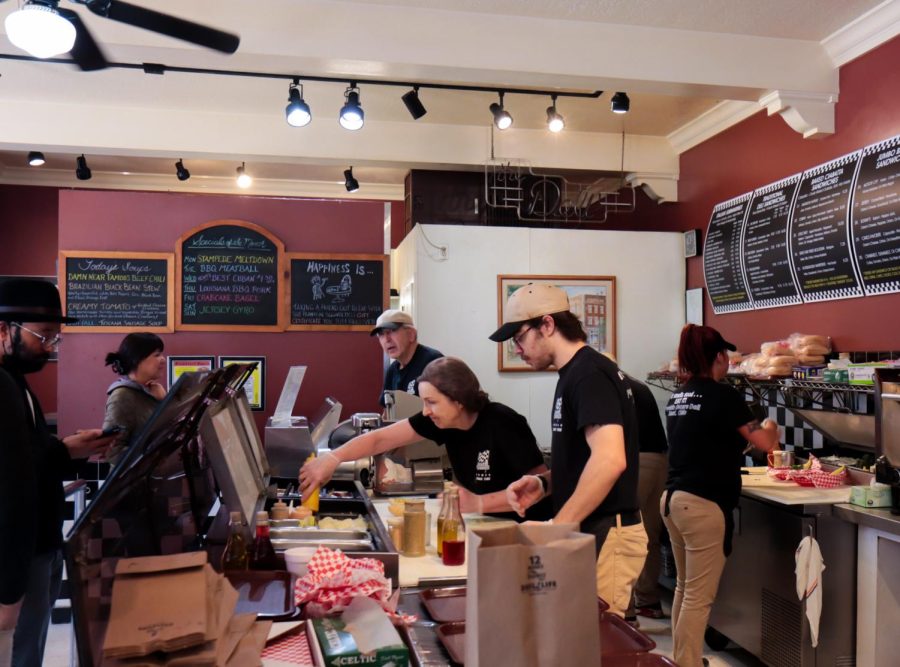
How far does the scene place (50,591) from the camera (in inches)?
116

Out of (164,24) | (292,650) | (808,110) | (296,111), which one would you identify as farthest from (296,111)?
(292,650)

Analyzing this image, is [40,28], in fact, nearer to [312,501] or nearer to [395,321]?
[312,501]

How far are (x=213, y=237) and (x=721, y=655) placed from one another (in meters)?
4.37

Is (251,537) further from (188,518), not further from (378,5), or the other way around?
(378,5)

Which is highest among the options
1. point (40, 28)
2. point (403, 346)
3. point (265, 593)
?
point (40, 28)

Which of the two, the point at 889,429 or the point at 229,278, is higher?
the point at 229,278

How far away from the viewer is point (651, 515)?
471 cm

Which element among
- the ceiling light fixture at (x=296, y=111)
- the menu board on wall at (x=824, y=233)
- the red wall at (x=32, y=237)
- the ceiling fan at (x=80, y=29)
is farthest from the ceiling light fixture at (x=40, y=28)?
the red wall at (x=32, y=237)

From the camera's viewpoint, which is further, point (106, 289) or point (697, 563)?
point (106, 289)

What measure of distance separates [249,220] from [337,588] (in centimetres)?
446

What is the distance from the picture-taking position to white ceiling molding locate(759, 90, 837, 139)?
4418 millimetres

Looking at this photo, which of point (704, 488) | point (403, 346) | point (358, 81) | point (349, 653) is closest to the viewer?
point (349, 653)

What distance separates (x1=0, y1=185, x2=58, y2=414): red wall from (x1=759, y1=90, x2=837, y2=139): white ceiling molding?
23.0 feet

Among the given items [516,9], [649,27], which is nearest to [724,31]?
[649,27]
